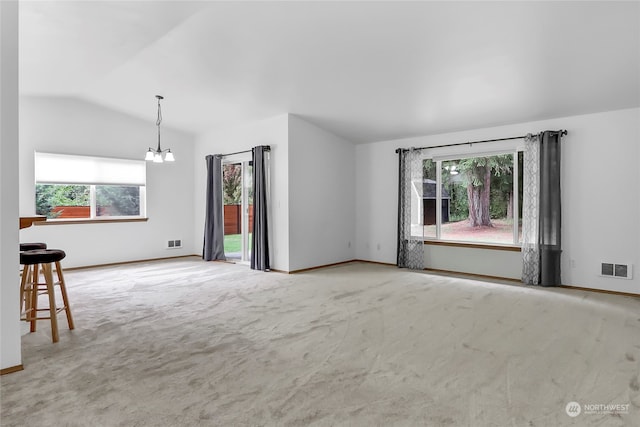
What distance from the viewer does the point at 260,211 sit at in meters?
6.20

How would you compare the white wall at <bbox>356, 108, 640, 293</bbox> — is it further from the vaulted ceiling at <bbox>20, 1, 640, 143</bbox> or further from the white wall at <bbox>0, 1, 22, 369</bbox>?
the white wall at <bbox>0, 1, 22, 369</bbox>

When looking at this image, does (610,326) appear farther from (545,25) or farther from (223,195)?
(223,195)

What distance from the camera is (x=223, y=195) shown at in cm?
734

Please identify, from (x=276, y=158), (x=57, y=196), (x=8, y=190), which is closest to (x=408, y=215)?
(x=276, y=158)

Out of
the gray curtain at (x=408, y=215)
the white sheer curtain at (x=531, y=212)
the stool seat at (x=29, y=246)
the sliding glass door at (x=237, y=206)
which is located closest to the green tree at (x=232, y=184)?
the sliding glass door at (x=237, y=206)

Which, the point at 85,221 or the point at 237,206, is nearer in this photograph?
the point at 85,221

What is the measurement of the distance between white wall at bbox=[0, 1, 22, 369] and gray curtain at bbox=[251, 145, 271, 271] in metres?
3.80

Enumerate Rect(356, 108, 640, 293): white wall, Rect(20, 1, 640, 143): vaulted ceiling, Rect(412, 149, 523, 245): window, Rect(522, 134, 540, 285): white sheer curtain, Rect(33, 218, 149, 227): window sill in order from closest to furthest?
1. Rect(20, 1, 640, 143): vaulted ceiling
2. Rect(356, 108, 640, 293): white wall
3. Rect(522, 134, 540, 285): white sheer curtain
4. Rect(412, 149, 523, 245): window
5. Rect(33, 218, 149, 227): window sill

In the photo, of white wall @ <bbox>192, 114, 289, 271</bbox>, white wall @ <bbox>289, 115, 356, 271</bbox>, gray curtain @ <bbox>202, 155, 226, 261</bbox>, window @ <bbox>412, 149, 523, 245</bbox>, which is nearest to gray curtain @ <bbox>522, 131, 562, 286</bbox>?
window @ <bbox>412, 149, 523, 245</bbox>

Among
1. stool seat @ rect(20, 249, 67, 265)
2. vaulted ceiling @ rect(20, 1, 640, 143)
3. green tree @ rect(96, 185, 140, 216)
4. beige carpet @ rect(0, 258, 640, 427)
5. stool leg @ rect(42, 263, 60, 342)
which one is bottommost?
beige carpet @ rect(0, 258, 640, 427)

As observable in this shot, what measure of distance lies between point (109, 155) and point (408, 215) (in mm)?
5401

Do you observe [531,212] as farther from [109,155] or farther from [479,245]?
[109,155]

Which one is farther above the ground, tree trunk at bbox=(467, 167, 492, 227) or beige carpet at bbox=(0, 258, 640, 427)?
tree trunk at bbox=(467, 167, 492, 227)

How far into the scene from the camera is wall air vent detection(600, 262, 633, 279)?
4660 millimetres
